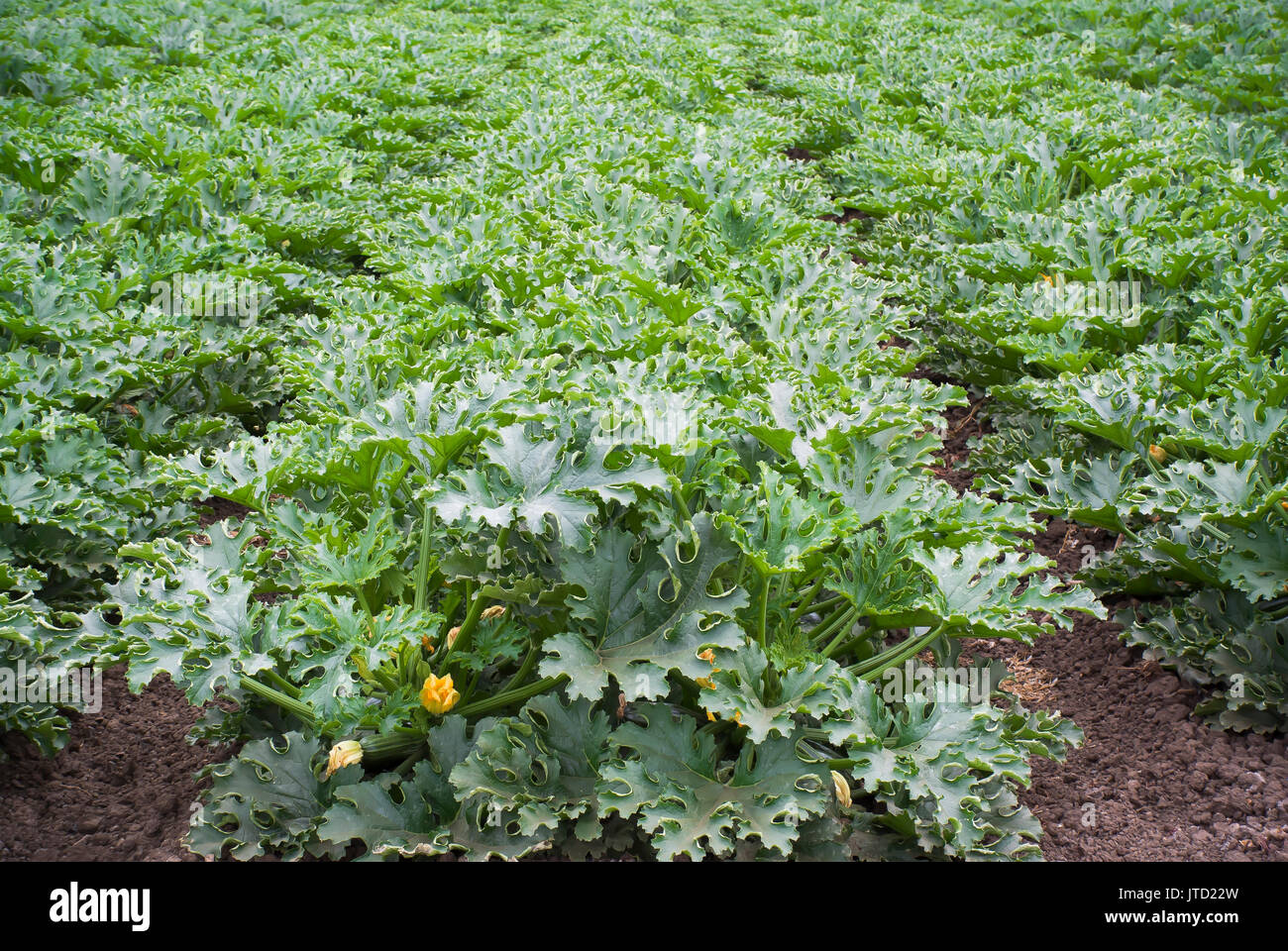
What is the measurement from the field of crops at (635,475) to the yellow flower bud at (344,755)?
0.15 feet

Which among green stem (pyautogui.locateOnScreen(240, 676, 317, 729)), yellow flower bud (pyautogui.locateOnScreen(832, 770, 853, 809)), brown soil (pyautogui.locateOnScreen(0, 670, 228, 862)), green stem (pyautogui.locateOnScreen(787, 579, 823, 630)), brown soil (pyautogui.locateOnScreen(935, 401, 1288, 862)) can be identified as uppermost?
green stem (pyautogui.locateOnScreen(787, 579, 823, 630))

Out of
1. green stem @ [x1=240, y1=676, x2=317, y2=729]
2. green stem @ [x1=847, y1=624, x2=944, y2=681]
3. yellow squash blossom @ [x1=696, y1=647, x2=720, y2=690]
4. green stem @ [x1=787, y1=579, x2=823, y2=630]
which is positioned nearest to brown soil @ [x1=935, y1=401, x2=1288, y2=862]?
green stem @ [x1=847, y1=624, x2=944, y2=681]

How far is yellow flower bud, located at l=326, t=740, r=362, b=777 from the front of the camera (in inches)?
105

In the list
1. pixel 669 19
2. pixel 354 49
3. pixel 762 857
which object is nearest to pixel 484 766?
pixel 762 857

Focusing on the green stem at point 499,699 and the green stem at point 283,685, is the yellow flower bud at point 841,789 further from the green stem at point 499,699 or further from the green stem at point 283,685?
the green stem at point 283,685

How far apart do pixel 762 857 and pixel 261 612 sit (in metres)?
1.50

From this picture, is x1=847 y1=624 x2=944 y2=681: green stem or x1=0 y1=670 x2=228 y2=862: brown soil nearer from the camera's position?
x1=847 y1=624 x2=944 y2=681: green stem

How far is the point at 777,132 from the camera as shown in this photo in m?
7.67

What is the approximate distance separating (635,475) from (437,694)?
787 millimetres

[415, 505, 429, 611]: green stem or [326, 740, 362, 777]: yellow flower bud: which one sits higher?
[415, 505, 429, 611]: green stem

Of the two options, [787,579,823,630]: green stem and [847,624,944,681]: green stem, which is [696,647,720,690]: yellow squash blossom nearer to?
[787,579,823,630]: green stem

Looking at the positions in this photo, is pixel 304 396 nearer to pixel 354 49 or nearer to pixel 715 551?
pixel 715 551

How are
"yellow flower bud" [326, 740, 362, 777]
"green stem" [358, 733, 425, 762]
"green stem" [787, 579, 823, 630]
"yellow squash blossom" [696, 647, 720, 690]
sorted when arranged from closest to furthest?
"yellow squash blossom" [696, 647, 720, 690], "yellow flower bud" [326, 740, 362, 777], "green stem" [358, 733, 425, 762], "green stem" [787, 579, 823, 630]

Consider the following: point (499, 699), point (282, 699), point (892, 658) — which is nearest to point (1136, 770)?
point (892, 658)
